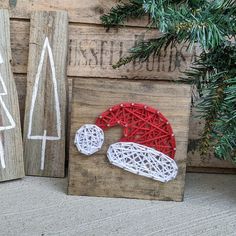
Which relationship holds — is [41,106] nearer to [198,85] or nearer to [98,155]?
[98,155]

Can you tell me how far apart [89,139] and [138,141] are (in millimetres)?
105

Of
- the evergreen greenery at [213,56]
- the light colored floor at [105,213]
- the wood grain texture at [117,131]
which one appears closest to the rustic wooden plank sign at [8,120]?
the light colored floor at [105,213]

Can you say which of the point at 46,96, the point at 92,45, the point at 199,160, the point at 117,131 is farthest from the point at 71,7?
the point at 199,160

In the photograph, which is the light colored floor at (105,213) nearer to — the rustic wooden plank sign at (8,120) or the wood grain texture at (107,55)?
the rustic wooden plank sign at (8,120)

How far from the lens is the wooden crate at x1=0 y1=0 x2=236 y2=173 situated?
1.07 metres

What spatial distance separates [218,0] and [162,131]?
303 millimetres

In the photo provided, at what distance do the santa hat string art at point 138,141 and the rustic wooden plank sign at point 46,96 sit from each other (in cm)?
18

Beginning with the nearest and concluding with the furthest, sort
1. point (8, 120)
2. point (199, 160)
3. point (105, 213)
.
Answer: point (105, 213), point (8, 120), point (199, 160)

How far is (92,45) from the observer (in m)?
1.09

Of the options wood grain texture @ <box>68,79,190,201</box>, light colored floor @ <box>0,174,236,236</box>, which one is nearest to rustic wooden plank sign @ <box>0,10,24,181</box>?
light colored floor @ <box>0,174,236,236</box>

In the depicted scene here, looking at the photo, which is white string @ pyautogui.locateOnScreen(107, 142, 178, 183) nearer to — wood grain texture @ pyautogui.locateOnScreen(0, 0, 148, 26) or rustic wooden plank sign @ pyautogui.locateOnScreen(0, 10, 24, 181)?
rustic wooden plank sign @ pyautogui.locateOnScreen(0, 10, 24, 181)

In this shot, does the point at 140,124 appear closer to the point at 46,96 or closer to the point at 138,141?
the point at 138,141

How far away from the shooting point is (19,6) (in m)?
1.06

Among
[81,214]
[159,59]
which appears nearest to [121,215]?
[81,214]
